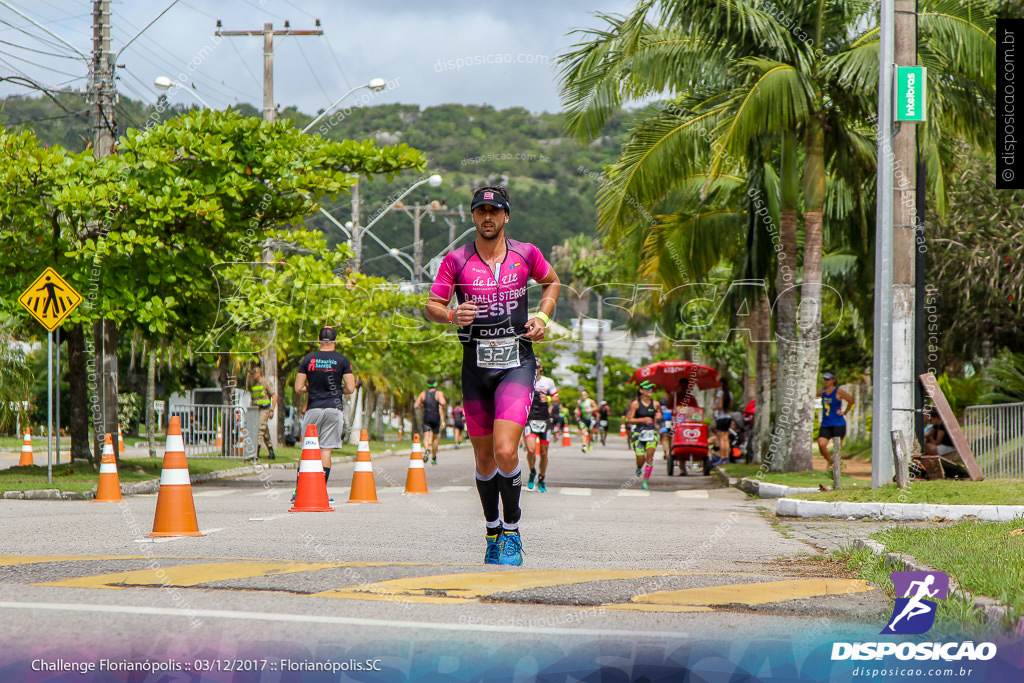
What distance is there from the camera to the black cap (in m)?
6.96

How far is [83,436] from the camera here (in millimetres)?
19828

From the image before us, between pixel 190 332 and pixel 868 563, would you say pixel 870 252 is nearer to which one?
pixel 190 332

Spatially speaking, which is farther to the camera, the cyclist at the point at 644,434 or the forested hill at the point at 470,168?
the forested hill at the point at 470,168

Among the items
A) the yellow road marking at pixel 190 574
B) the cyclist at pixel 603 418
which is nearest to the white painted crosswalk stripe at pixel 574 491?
the yellow road marking at pixel 190 574

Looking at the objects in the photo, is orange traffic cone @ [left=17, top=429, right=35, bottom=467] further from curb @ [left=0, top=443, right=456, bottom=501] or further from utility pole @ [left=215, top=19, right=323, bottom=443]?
utility pole @ [left=215, top=19, right=323, bottom=443]

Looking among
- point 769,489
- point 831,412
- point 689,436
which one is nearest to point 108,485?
point 769,489

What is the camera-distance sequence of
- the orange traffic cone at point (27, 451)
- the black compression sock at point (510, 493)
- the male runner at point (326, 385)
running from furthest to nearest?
the orange traffic cone at point (27, 451) → the male runner at point (326, 385) → the black compression sock at point (510, 493)

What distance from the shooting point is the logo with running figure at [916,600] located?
4809 mm

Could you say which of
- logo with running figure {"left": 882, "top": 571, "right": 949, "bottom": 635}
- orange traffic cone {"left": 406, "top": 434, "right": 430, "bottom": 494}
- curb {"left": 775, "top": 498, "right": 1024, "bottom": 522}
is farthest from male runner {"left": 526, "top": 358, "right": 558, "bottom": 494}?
logo with running figure {"left": 882, "top": 571, "right": 949, "bottom": 635}

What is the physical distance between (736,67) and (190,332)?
1038 centimetres

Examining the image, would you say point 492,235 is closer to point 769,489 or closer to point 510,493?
point 510,493

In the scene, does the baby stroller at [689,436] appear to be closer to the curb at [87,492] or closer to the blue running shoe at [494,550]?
the curb at [87,492]

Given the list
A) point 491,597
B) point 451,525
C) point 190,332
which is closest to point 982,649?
point 491,597

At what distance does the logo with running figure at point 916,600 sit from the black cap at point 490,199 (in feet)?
9.99
